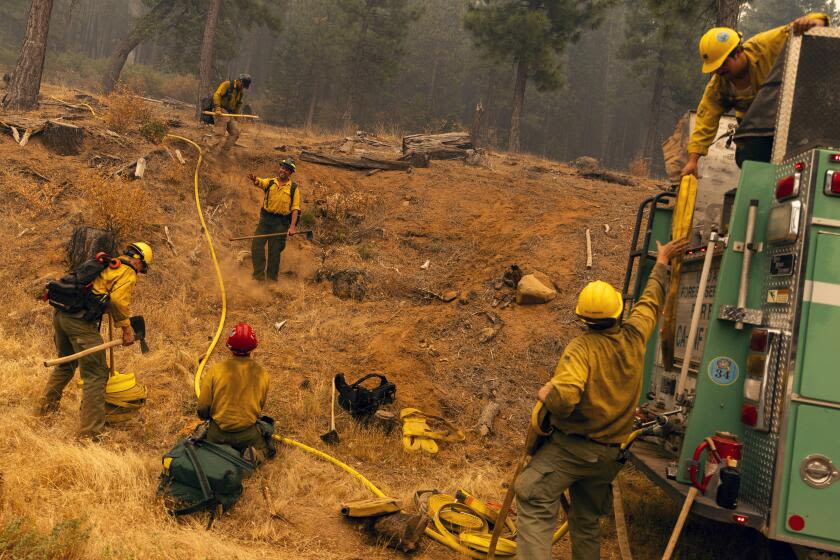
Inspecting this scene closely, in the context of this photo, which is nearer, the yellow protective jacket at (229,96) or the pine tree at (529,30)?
the yellow protective jacket at (229,96)

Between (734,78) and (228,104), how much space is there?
34.4 ft

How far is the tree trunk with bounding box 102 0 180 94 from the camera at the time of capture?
83.1 feet

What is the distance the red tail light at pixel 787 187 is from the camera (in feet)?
12.1

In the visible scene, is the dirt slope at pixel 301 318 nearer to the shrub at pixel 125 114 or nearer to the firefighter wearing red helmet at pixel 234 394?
the shrub at pixel 125 114

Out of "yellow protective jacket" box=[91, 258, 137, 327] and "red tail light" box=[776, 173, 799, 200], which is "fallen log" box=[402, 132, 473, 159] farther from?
"red tail light" box=[776, 173, 799, 200]

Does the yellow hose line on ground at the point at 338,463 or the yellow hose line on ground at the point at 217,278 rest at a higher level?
the yellow hose line on ground at the point at 217,278

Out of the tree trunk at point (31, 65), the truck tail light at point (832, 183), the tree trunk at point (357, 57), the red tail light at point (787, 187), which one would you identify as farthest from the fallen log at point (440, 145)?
the tree trunk at point (357, 57)

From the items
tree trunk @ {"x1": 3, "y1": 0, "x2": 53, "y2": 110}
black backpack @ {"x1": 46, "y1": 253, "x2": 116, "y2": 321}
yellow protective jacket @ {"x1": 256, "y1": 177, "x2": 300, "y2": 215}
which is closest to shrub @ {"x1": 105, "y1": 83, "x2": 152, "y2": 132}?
tree trunk @ {"x1": 3, "y1": 0, "x2": 53, "y2": 110}

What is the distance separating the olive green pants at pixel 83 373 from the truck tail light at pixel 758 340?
17.0 ft

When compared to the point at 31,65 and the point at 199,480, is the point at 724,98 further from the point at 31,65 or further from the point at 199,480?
the point at 31,65

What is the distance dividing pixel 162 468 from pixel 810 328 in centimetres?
450

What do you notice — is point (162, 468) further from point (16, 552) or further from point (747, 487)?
point (747, 487)

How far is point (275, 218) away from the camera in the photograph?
426 inches

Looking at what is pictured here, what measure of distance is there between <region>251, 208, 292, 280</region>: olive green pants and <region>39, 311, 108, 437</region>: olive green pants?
15.5ft
